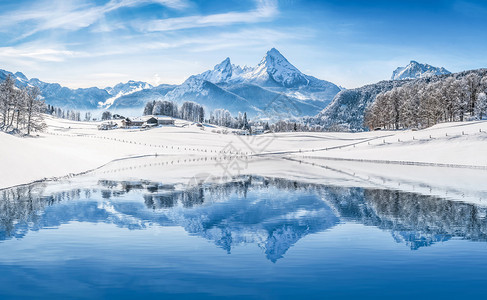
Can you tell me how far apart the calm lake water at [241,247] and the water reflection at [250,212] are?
0.33 feet

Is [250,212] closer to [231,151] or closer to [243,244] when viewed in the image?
[243,244]

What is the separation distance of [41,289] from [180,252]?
20.4 feet

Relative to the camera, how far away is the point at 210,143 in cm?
12544

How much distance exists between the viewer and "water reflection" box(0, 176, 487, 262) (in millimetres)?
21812

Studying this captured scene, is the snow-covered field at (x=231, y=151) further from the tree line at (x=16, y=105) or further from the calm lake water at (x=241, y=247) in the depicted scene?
the calm lake water at (x=241, y=247)

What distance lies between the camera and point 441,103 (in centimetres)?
12044

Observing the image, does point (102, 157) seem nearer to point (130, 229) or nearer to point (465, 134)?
point (130, 229)

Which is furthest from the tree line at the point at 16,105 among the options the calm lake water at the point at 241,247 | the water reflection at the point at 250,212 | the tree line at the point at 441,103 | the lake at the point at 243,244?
the tree line at the point at 441,103

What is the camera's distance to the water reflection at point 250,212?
21.8 meters

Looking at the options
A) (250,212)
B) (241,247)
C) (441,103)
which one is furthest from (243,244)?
(441,103)

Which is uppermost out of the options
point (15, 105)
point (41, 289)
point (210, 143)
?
Answer: point (15, 105)

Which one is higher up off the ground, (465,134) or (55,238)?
A: (465,134)

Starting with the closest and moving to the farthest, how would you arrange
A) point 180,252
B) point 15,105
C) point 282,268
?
point 282,268
point 180,252
point 15,105

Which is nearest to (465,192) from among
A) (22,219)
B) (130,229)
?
(130,229)
